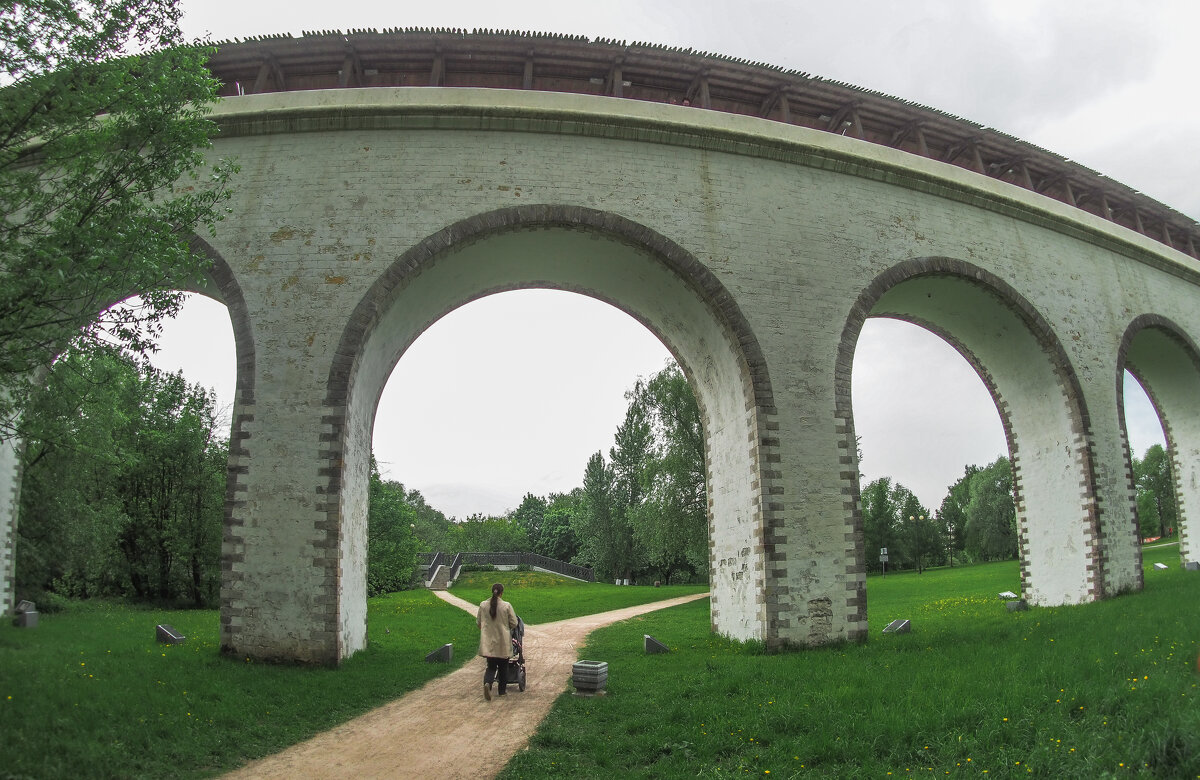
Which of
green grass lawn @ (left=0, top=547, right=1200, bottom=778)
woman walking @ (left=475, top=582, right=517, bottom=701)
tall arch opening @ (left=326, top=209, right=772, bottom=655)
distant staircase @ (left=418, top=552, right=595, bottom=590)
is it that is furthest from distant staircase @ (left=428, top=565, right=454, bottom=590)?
woman walking @ (left=475, top=582, right=517, bottom=701)

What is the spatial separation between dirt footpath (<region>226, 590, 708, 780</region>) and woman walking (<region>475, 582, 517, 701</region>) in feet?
1.12

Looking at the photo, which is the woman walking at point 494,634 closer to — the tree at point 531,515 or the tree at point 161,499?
the tree at point 161,499

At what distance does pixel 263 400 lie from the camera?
9.92m

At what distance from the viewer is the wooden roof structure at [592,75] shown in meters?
11.7

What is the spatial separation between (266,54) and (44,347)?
7.60 metres

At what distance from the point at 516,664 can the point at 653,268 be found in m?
6.55

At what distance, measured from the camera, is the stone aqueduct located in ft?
32.7

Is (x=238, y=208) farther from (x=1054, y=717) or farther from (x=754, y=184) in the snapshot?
(x=1054, y=717)

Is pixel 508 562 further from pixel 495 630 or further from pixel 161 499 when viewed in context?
pixel 495 630

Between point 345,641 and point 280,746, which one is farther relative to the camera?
point 345,641

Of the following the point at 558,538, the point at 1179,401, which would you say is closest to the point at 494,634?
the point at 1179,401

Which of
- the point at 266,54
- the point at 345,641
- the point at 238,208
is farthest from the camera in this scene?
the point at 266,54

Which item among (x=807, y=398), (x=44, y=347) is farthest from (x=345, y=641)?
(x=807, y=398)

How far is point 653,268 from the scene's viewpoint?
11.6 metres
